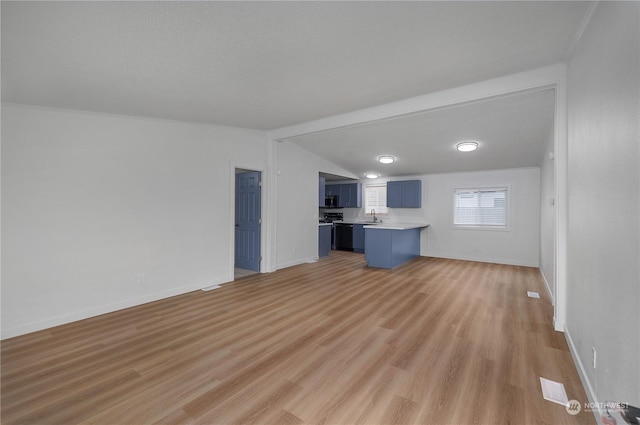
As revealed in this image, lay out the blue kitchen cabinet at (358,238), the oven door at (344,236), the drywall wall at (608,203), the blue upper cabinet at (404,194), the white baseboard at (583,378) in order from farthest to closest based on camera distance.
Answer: the oven door at (344,236) → the blue kitchen cabinet at (358,238) → the blue upper cabinet at (404,194) → the white baseboard at (583,378) → the drywall wall at (608,203)

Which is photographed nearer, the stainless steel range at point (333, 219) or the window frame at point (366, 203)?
the window frame at point (366, 203)

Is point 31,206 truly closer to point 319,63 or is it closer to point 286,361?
point 286,361

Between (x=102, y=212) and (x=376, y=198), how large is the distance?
21.7ft

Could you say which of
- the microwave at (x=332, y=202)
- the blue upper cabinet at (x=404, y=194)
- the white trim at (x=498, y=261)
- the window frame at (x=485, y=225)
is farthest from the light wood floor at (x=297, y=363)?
the microwave at (x=332, y=202)

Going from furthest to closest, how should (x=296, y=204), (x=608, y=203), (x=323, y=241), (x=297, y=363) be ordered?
(x=323, y=241)
(x=296, y=204)
(x=297, y=363)
(x=608, y=203)

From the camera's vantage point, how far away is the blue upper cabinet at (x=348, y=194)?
26.7 feet

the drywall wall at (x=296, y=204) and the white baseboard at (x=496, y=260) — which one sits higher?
the drywall wall at (x=296, y=204)

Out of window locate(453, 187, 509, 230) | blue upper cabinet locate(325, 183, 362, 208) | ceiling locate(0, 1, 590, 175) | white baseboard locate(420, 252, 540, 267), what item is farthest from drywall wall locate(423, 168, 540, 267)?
ceiling locate(0, 1, 590, 175)

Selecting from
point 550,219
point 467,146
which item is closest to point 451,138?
point 467,146

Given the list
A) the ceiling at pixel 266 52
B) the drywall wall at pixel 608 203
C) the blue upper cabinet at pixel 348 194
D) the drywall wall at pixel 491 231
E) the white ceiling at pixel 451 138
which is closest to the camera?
the drywall wall at pixel 608 203

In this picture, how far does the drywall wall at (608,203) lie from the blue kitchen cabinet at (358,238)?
553 centimetres

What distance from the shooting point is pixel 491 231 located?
6.35 m

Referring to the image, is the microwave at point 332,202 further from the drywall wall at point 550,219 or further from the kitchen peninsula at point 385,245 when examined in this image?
the drywall wall at point 550,219

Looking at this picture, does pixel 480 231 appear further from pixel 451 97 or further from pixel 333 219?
pixel 451 97
